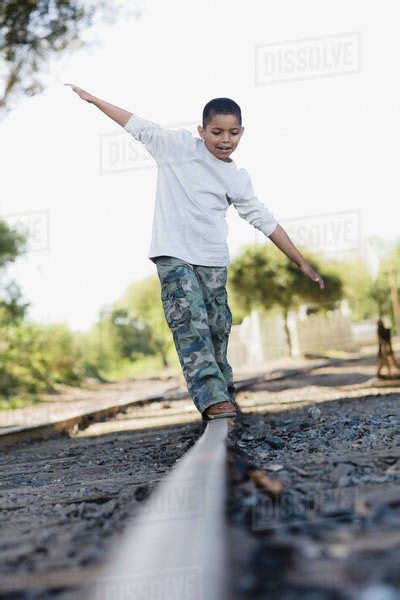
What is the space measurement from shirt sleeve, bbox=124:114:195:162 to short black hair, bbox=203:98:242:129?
10.8 inches

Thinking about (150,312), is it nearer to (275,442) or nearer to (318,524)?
(275,442)

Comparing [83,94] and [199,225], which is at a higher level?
[83,94]

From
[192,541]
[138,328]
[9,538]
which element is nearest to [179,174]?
[9,538]

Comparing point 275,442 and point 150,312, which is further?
point 150,312

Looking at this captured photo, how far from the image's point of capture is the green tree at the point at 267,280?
120ft

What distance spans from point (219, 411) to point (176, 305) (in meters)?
0.69

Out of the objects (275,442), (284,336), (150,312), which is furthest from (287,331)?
(275,442)

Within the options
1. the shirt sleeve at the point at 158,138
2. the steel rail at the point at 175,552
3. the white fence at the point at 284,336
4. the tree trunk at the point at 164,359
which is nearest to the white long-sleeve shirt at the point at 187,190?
the shirt sleeve at the point at 158,138

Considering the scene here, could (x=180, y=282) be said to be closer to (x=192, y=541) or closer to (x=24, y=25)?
(x=192, y=541)

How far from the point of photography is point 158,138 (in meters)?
4.96

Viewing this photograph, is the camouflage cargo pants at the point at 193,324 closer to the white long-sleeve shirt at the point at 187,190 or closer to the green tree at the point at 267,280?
the white long-sleeve shirt at the point at 187,190

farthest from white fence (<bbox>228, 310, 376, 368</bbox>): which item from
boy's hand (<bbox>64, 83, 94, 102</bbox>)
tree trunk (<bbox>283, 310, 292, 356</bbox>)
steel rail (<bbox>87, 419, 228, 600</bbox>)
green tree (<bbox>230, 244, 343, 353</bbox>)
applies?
steel rail (<bbox>87, 419, 228, 600</bbox>)

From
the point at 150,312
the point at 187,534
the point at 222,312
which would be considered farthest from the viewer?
the point at 150,312

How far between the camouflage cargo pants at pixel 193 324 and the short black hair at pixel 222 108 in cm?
90
